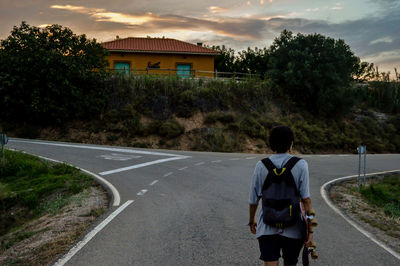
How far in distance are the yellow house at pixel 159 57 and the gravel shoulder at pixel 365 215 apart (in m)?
28.5

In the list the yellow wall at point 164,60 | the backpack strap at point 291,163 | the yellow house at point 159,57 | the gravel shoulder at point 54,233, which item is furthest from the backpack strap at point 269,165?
the yellow wall at point 164,60

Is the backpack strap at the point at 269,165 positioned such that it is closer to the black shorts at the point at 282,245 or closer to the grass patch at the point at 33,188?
the black shorts at the point at 282,245

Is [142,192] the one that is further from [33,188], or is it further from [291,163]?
[291,163]

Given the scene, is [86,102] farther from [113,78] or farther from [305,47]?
[305,47]

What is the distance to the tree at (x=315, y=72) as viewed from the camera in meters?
33.5

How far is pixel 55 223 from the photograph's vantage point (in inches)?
301

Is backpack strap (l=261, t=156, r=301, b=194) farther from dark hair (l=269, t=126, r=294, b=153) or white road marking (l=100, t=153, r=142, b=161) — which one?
white road marking (l=100, t=153, r=142, b=161)

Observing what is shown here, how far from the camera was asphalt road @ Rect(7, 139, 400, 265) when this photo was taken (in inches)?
211

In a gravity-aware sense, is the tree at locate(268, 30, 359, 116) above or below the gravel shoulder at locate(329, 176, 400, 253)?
above

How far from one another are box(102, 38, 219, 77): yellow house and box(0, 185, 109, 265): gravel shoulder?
30408 millimetres

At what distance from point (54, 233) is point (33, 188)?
5846 millimetres

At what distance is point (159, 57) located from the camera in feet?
132

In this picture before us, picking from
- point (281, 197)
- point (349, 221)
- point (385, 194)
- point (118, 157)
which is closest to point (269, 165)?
point (281, 197)

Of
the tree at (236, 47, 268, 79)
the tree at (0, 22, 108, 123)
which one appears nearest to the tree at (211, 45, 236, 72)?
the tree at (236, 47, 268, 79)
